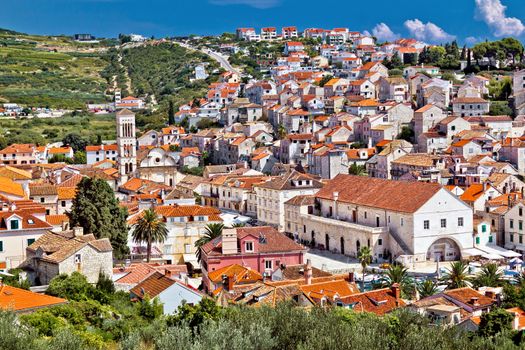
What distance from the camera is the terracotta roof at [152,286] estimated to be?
3494cm

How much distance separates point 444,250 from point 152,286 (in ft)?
94.5

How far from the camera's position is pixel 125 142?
8475 cm

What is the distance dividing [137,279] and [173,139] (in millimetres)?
75048

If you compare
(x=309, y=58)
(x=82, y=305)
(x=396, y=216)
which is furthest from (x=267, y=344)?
(x=309, y=58)

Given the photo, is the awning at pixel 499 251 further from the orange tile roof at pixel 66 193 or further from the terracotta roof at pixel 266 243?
the orange tile roof at pixel 66 193

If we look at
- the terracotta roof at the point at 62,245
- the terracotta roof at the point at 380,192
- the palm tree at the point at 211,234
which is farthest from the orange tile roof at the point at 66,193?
Answer: the terracotta roof at the point at 62,245

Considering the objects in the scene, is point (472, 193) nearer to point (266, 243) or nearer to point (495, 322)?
point (266, 243)

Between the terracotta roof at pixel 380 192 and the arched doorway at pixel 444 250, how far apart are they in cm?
326

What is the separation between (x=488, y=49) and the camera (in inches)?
5443

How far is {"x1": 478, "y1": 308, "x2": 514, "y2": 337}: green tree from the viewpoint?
94.0 feet

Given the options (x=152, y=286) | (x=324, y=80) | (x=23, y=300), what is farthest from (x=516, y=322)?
(x=324, y=80)

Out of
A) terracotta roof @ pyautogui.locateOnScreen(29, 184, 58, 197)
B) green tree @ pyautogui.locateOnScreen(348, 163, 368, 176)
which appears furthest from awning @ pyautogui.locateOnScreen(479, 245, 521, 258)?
terracotta roof @ pyautogui.locateOnScreen(29, 184, 58, 197)

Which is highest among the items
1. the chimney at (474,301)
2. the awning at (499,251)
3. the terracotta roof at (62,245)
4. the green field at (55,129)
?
the green field at (55,129)

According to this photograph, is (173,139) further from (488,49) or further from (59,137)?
(488,49)
